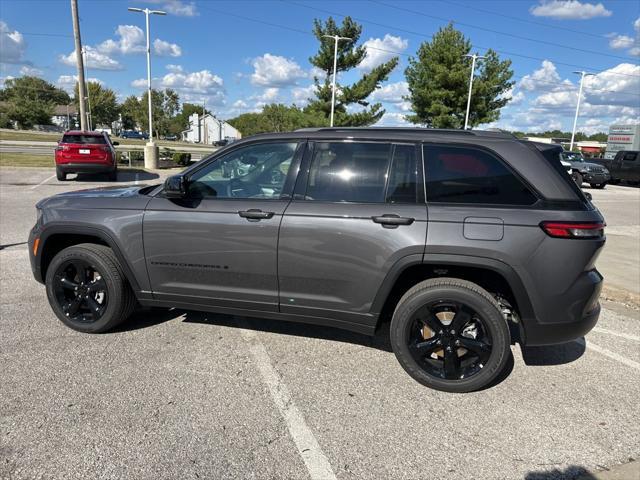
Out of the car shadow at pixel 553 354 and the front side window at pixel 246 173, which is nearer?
the front side window at pixel 246 173

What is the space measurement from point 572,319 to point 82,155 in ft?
50.7

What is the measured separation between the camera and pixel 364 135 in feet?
11.4

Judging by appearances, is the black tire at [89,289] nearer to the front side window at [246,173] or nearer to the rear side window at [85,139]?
the front side window at [246,173]

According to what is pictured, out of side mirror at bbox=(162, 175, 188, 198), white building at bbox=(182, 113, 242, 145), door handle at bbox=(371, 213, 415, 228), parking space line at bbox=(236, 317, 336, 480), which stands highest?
white building at bbox=(182, 113, 242, 145)

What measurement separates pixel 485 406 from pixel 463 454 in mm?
587

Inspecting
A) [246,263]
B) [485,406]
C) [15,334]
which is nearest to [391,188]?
[246,263]

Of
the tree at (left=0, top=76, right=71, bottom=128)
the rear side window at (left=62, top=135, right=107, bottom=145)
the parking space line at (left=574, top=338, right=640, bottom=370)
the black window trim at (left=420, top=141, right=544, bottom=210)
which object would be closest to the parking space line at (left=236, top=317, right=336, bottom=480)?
the black window trim at (left=420, top=141, right=544, bottom=210)

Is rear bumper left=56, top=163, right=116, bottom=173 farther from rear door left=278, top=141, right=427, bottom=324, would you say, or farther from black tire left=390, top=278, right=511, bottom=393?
black tire left=390, top=278, right=511, bottom=393

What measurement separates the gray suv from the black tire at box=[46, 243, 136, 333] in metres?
0.02

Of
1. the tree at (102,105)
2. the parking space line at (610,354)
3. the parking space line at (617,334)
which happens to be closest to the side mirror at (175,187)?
the parking space line at (610,354)

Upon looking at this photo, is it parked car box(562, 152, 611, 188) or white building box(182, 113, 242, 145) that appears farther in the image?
white building box(182, 113, 242, 145)

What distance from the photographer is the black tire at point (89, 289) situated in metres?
3.86

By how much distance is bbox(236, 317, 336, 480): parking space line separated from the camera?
249 centimetres

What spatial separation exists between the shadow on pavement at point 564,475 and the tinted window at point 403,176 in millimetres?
1765
